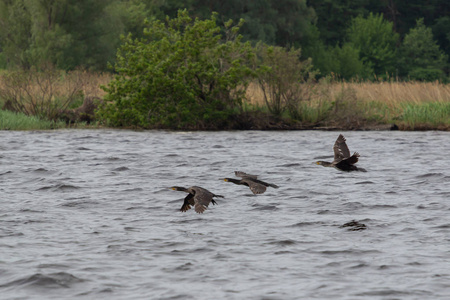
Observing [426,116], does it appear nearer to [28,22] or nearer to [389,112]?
[389,112]

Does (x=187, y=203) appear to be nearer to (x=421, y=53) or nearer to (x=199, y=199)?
(x=199, y=199)

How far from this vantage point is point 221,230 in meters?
8.91

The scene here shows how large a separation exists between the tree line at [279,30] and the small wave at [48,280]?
30.2 metres

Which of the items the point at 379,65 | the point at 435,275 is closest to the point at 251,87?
the point at 435,275

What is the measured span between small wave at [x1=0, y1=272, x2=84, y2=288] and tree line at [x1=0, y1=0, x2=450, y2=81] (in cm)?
3018

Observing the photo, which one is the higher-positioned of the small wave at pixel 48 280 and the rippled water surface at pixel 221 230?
the rippled water surface at pixel 221 230

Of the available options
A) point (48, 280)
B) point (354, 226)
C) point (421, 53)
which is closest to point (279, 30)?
point (421, 53)

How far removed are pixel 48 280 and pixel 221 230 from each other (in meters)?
2.73

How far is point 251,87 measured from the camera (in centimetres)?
2809

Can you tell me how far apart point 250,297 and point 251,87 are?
22.2 meters

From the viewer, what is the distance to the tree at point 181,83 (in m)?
24.7

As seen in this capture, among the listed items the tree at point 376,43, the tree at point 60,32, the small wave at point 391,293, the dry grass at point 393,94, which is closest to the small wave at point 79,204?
the small wave at point 391,293

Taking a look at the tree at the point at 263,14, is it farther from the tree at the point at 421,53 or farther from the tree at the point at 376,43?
the tree at the point at 421,53

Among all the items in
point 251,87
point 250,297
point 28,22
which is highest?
point 28,22
